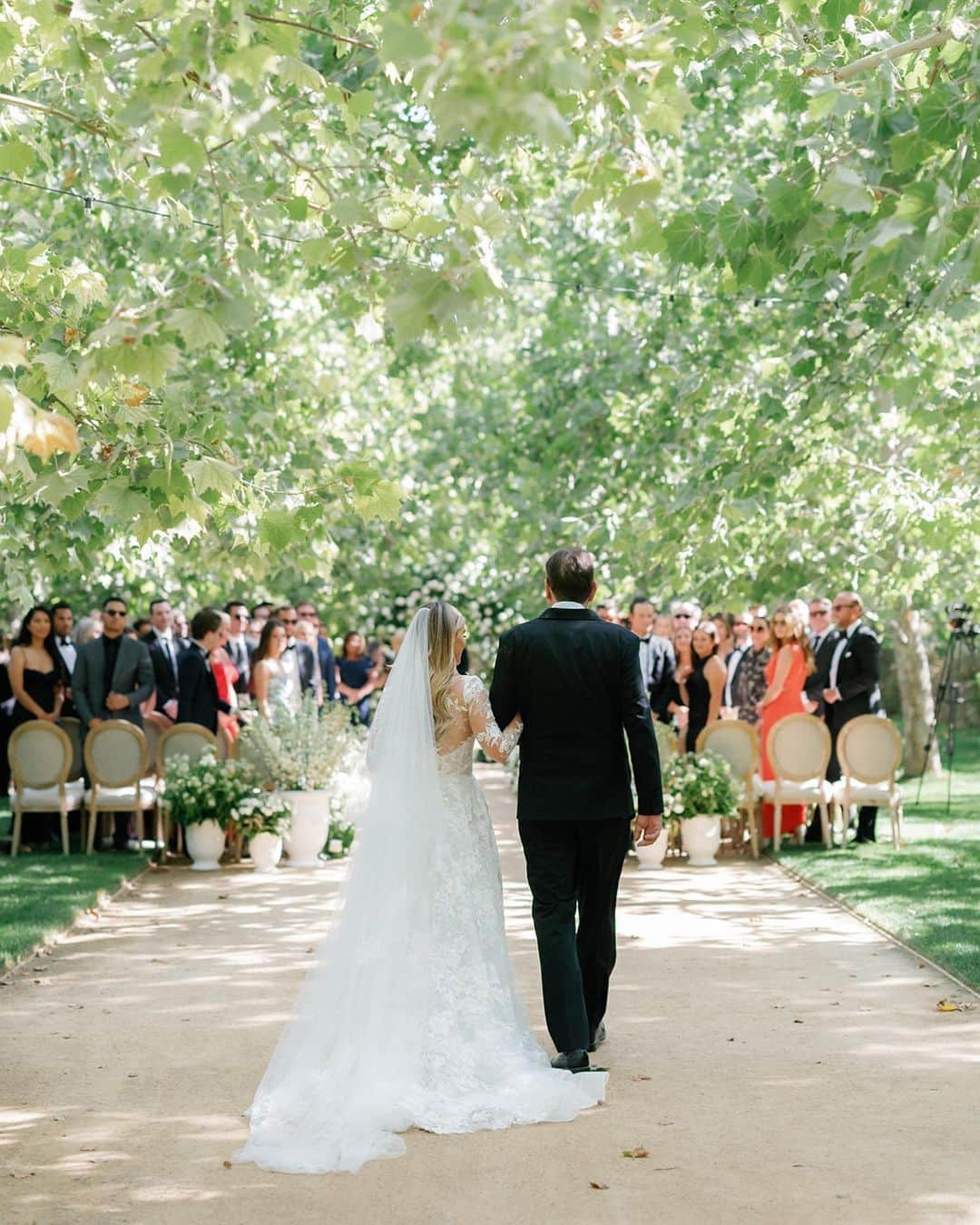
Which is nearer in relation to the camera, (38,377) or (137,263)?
(38,377)

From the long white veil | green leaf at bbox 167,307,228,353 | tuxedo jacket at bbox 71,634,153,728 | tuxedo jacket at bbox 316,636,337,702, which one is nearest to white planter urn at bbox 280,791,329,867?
tuxedo jacket at bbox 71,634,153,728

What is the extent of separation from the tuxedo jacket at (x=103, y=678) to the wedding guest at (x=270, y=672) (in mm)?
1019

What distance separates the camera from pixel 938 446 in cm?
1278

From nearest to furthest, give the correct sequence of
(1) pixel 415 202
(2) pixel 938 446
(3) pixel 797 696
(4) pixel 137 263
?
1. (1) pixel 415 202
2. (2) pixel 938 446
3. (3) pixel 797 696
4. (4) pixel 137 263

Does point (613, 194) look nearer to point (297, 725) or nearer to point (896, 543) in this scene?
point (297, 725)

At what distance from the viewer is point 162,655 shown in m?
15.4

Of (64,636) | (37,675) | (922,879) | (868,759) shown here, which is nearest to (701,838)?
(868,759)

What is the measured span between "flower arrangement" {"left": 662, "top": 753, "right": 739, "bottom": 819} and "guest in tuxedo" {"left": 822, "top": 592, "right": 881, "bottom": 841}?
1.44 m

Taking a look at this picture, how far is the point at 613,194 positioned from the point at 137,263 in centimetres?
1175

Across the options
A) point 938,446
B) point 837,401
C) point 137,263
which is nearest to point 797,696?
point 938,446

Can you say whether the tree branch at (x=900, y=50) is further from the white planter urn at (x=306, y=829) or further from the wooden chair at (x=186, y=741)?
the wooden chair at (x=186, y=741)

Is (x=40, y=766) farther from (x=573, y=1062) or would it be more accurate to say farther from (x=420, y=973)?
(x=573, y=1062)

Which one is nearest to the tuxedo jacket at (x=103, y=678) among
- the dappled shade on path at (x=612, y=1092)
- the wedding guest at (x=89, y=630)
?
the wedding guest at (x=89, y=630)

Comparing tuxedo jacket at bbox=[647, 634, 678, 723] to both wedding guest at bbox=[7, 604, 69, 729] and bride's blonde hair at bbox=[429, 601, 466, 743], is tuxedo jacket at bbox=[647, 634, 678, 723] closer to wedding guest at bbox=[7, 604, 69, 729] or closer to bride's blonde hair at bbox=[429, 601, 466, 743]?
wedding guest at bbox=[7, 604, 69, 729]
